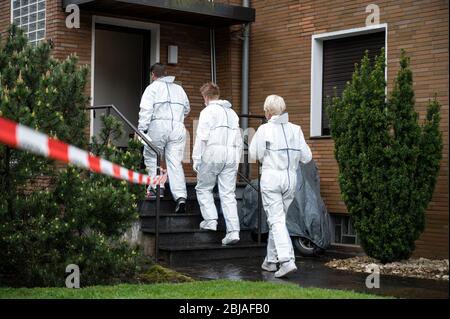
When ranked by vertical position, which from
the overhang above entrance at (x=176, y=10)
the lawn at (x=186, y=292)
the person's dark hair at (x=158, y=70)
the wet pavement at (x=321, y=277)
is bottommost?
the wet pavement at (x=321, y=277)

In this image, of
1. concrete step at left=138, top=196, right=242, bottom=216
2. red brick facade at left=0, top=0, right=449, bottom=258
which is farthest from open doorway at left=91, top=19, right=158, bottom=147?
concrete step at left=138, top=196, right=242, bottom=216

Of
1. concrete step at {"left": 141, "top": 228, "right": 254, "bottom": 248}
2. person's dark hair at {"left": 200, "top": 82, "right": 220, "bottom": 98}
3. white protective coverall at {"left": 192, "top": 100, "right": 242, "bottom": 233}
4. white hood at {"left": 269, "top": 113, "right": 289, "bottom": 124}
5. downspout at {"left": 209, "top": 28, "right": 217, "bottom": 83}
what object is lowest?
concrete step at {"left": 141, "top": 228, "right": 254, "bottom": 248}

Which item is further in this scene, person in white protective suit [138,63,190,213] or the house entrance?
the house entrance

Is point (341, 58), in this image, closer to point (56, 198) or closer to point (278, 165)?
point (278, 165)

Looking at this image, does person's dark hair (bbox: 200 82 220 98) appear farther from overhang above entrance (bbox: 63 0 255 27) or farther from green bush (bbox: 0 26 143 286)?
overhang above entrance (bbox: 63 0 255 27)

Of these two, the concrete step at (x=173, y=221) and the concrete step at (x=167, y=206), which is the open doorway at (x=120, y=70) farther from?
the concrete step at (x=173, y=221)

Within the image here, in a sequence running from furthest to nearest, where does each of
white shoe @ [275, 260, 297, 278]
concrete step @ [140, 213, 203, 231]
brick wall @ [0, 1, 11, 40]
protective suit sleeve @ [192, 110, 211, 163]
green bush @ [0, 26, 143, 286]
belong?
1. brick wall @ [0, 1, 11, 40]
2. concrete step @ [140, 213, 203, 231]
3. protective suit sleeve @ [192, 110, 211, 163]
4. white shoe @ [275, 260, 297, 278]
5. green bush @ [0, 26, 143, 286]

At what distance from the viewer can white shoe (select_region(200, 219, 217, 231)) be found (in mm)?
11039

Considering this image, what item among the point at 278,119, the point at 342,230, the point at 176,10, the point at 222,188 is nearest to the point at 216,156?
the point at 222,188

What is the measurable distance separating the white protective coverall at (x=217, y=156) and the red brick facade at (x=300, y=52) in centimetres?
206

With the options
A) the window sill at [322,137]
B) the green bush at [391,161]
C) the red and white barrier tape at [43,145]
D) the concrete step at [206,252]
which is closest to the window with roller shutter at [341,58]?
the window sill at [322,137]

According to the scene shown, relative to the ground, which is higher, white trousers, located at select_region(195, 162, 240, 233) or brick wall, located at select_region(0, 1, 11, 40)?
brick wall, located at select_region(0, 1, 11, 40)

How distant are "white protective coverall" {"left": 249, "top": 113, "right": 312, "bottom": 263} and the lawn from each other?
1.18 metres

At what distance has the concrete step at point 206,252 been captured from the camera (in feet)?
34.0
